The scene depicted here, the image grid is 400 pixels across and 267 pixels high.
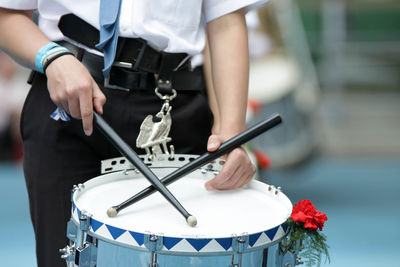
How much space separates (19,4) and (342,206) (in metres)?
3.44

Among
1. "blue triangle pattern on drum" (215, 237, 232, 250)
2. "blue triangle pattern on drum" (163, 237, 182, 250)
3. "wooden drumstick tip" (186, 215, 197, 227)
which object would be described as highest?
"wooden drumstick tip" (186, 215, 197, 227)

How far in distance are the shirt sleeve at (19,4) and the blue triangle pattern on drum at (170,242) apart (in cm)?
65

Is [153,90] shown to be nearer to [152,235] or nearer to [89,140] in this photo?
[89,140]

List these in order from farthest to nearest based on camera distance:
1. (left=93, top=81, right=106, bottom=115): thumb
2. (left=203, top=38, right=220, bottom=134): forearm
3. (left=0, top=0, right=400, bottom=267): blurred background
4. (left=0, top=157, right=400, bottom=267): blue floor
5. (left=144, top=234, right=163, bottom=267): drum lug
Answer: (left=0, top=0, right=400, bottom=267): blurred background, (left=0, top=157, right=400, bottom=267): blue floor, (left=203, top=38, right=220, bottom=134): forearm, (left=93, top=81, right=106, bottom=115): thumb, (left=144, top=234, right=163, bottom=267): drum lug

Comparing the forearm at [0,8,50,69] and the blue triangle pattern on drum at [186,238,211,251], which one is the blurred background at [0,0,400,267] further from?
the blue triangle pattern on drum at [186,238,211,251]

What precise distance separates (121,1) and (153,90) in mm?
213

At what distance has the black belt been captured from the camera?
1.49m

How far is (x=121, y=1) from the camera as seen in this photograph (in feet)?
4.80

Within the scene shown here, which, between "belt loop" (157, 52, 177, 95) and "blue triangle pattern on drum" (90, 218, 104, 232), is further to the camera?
"belt loop" (157, 52, 177, 95)

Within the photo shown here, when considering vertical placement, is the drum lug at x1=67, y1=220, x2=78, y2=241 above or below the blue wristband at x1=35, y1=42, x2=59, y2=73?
below

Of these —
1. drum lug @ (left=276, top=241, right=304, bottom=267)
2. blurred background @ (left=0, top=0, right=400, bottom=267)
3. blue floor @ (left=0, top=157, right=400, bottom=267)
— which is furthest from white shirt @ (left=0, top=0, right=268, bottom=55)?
blue floor @ (left=0, top=157, right=400, bottom=267)

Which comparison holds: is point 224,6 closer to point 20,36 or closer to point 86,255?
point 20,36

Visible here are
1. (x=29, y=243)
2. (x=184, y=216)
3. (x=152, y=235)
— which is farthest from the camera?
(x=29, y=243)

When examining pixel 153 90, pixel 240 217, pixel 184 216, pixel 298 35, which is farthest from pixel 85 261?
pixel 298 35
